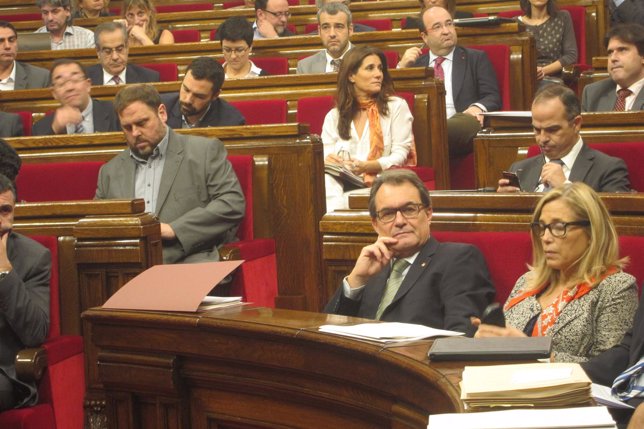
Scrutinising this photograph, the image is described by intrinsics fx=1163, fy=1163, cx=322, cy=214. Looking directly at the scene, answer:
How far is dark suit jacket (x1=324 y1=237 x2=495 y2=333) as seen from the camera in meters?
2.31

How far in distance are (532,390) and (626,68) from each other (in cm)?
280

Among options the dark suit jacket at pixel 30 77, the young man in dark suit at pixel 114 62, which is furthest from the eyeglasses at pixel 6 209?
the dark suit jacket at pixel 30 77

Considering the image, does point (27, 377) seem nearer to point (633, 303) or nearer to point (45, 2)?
point (633, 303)

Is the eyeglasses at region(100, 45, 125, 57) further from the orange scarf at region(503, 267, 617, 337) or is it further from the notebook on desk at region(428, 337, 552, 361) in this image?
the notebook on desk at region(428, 337, 552, 361)

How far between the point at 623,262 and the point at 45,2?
474 cm

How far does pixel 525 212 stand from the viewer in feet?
8.09

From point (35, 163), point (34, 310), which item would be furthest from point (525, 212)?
point (35, 163)

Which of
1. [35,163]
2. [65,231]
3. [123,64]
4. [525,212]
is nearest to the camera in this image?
[525,212]

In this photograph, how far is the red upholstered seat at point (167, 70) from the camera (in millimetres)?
5418

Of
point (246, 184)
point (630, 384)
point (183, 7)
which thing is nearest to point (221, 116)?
point (246, 184)

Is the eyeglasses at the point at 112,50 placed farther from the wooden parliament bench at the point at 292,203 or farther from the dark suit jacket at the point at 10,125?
the wooden parliament bench at the point at 292,203

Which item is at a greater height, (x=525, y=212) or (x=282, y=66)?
(x=282, y=66)

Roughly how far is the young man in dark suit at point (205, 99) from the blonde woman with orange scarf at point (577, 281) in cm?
197

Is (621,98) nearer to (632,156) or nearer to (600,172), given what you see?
(632,156)
